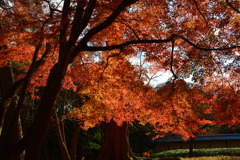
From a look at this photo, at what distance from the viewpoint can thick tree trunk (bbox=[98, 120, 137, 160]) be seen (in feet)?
45.6

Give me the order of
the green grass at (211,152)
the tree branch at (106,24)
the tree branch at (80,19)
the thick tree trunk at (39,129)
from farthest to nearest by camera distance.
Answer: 1. the green grass at (211,152)
2. the tree branch at (106,24)
3. the tree branch at (80,19)
4. the thick tree trunk at (39,129)

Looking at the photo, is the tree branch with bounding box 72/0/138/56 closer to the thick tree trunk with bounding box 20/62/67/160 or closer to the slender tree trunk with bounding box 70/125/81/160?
the thick tree trunk with bounding box 20/62/67/160

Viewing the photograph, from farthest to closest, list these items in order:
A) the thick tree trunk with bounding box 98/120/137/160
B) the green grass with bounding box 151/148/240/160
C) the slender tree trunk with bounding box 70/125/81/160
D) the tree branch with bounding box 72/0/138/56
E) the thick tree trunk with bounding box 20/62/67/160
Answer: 1. the green grass with bounding box 151/148/240/160
2. the slender tree trunk with bounding box 70/125/81/160
3. the thick tree trunk with bounding box 98/120/137/160
4. the tree branch with bounding box 72/0/138/56
5. the thick tree trunk with bounding box 20/62/67/160

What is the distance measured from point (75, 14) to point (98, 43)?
308cm

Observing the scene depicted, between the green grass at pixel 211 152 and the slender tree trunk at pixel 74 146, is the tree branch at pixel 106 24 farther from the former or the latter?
the green grass at pixel 211 152

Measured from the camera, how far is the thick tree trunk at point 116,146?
13.9m

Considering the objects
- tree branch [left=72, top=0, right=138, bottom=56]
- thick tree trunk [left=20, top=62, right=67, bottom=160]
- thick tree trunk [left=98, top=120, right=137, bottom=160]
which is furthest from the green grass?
thick tree trunk [left=20, top=62, right=67, bottom=160]

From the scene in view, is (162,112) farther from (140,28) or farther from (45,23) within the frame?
(45,23)

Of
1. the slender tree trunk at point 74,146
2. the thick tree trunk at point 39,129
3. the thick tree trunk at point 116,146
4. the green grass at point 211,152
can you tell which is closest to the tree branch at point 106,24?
the thick tree trunk at point 39,129

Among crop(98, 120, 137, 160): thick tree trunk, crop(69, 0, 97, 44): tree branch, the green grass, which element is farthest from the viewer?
the green grass

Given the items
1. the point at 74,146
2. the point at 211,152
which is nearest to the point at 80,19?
the point at 74,146

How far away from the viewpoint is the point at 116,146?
14109mm

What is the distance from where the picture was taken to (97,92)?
Result: 31.9ft

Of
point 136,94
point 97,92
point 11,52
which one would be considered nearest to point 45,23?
point 11,52
